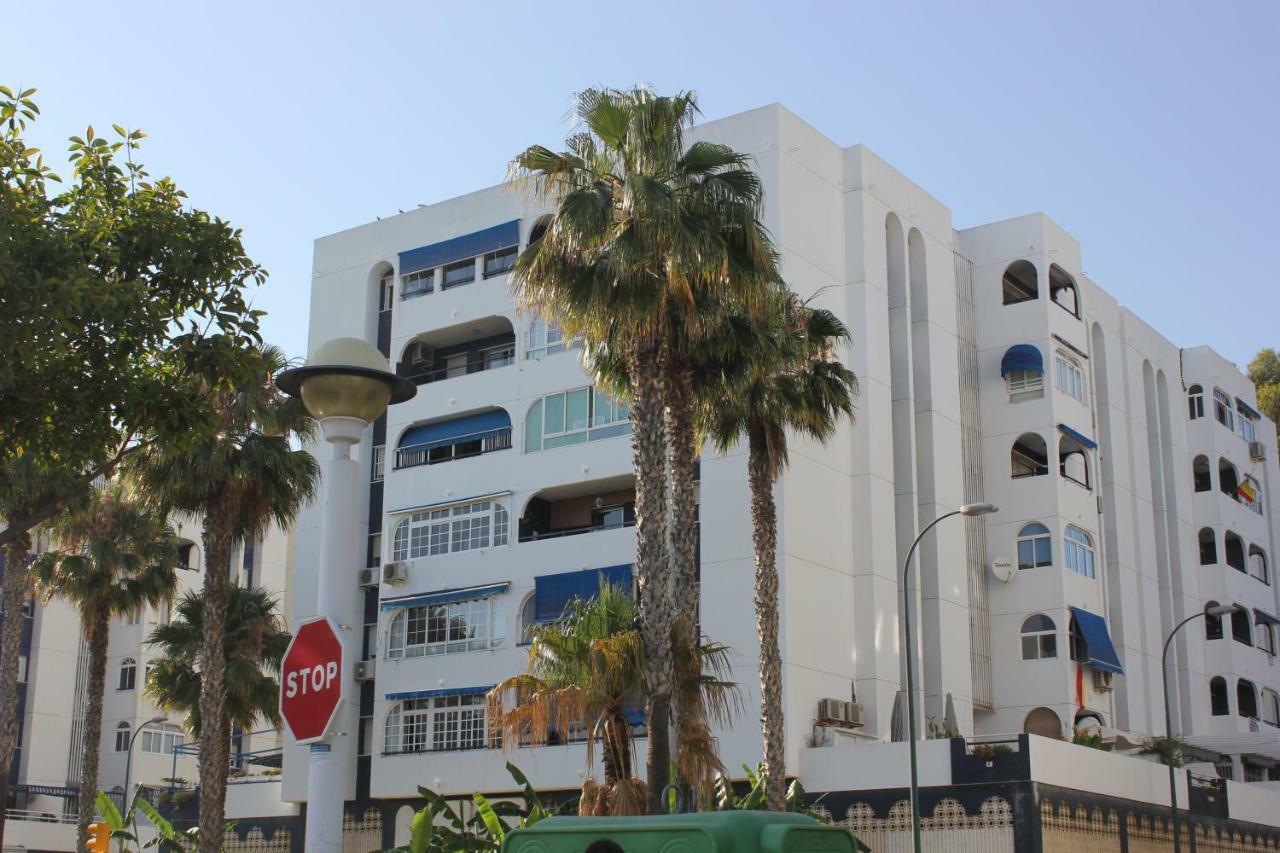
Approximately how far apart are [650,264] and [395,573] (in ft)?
72.7

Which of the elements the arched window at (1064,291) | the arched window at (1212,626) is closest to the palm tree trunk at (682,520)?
the arched window at (1064,291)

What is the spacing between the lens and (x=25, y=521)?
1470 cm

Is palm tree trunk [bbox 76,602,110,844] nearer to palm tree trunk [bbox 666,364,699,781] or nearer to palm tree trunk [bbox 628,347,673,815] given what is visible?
palm tree trunk [bbox 666,364,699,781]

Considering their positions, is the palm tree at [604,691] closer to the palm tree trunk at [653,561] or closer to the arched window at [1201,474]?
the palm tree trunk at [653,561]

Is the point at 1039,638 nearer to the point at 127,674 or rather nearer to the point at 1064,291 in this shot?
the point at 1064,291

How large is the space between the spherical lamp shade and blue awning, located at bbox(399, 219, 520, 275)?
113 feet

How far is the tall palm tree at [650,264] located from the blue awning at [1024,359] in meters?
20.9

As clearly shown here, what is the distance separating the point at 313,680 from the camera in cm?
1038

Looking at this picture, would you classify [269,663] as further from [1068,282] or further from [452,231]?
[1068,282]

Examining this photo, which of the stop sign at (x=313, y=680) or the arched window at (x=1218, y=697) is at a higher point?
the arched window at (x=1218, y=697)

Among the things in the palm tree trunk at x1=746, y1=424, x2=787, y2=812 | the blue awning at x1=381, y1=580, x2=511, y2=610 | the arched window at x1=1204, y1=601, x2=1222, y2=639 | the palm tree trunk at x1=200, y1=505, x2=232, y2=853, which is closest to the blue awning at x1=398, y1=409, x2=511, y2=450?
the blue awning at x1=381, y1=580, x2=511, y2=610

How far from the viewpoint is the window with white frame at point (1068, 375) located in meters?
47.4

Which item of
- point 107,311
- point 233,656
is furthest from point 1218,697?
point 107,311

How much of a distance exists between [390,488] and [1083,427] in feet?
67.6
